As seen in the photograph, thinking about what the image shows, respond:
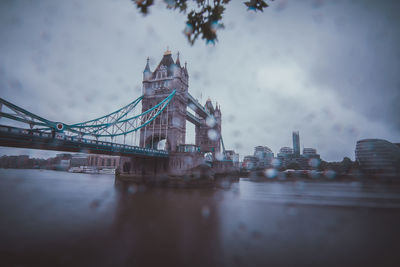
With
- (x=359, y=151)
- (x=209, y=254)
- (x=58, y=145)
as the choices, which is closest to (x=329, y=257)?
(x=209, y=254)

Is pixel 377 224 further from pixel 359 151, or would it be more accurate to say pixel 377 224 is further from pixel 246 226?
pixel 359 151

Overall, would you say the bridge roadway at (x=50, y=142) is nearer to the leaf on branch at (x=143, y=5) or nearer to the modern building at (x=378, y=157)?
the leaf on branch at (x=143, y=5)

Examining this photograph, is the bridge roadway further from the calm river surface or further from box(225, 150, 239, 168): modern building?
box(225, 150, 239, 168): modern building

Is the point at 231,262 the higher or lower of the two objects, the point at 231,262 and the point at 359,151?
the lower

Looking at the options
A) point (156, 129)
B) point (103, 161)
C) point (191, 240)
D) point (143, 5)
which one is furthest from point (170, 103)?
point (103, 161)

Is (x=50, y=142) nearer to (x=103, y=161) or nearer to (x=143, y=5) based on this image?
(x=143, y=5)

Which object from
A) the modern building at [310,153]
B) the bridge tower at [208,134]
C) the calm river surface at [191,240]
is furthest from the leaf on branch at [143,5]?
the modern building at [310,153]
